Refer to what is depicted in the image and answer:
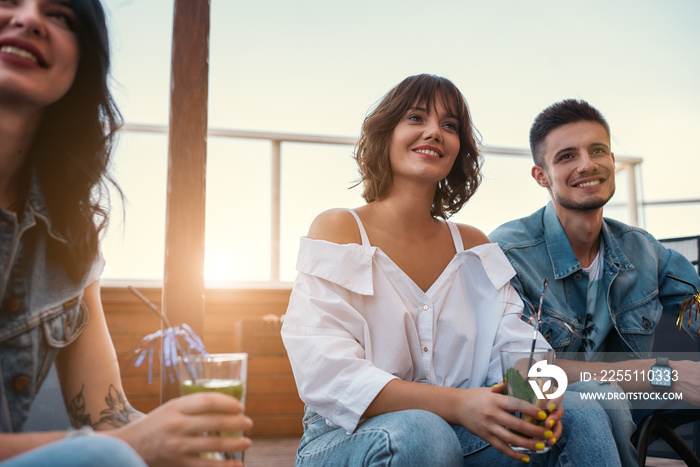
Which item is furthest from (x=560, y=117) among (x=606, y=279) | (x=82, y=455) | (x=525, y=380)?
(x=82, y=455)

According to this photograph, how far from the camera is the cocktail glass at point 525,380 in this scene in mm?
961

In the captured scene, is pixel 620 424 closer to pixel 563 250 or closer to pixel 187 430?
pixel 563 250

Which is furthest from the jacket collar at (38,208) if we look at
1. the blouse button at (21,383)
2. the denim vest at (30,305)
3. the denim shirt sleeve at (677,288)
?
A: the denim shirt sleeve at (677,288)

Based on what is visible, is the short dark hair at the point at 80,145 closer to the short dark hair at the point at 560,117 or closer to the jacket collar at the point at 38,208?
the jacket collar at the point at 38,208

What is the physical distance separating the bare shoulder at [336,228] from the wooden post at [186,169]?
0.29m

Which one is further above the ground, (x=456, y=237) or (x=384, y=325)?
(x=456, y=237)

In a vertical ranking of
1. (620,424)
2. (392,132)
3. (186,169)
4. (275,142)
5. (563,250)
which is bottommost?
(620,424)

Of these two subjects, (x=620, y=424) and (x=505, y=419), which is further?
(x=620, y=424)

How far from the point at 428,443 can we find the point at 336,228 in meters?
0.57

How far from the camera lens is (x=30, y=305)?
81cm

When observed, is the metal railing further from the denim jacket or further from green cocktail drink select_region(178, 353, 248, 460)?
green cocktail drink select_region(178, 353, 248, 460)

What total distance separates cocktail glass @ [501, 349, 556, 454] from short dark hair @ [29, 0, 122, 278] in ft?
2.55

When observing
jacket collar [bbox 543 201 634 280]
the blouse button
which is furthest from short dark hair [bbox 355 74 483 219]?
the blouse button

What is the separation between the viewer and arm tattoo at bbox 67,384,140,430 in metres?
0.84
